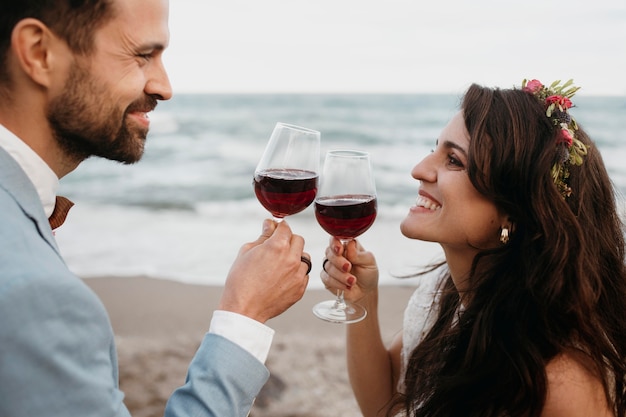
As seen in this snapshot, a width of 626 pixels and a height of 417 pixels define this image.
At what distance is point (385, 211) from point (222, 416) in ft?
31.3

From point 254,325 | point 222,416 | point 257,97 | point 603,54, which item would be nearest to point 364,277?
point 254,325

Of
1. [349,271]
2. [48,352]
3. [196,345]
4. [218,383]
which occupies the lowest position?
[196,345]

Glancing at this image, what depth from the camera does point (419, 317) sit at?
3.26 meters

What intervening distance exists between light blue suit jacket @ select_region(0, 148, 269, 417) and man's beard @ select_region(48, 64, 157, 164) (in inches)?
9.9

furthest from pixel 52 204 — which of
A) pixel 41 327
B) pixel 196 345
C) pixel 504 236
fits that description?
pixel 196 345

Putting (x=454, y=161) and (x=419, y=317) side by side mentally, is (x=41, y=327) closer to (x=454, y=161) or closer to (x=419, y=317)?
(x=454, y=161)

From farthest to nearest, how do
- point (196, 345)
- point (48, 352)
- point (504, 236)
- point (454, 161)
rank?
point (196, 345) < point (454, 161) < point (504, 236) < point (48, 352)

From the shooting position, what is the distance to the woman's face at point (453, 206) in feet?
8.66

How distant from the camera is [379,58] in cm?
3288

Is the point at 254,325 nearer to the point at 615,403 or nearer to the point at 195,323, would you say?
the point at 615,403

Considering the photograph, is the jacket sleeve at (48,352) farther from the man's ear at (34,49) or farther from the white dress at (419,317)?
the white dress at (419,317)

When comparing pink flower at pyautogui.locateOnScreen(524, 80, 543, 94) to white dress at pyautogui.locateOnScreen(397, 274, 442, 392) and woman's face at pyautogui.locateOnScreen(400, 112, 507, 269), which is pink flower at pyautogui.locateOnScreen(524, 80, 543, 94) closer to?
woman's face at pyautogui.locateOnScreen(400, 112, 507, 269)

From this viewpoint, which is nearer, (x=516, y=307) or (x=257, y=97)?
(x=516, y=307)

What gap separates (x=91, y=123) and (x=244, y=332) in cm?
81
